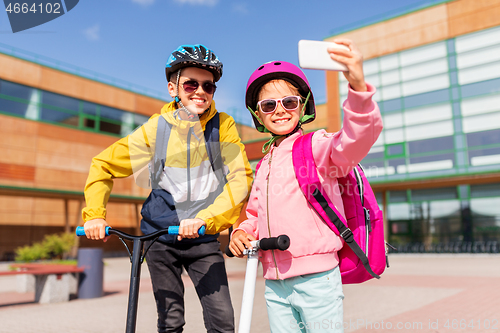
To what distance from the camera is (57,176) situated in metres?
26.8

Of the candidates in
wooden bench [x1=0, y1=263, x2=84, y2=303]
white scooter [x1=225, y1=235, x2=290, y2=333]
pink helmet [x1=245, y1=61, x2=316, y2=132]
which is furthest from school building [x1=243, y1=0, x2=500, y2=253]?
A: white scooter [x1=225, y1=235, x2=290, y2=333]

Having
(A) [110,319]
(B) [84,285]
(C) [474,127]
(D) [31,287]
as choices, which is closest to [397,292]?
(A) [110,319]

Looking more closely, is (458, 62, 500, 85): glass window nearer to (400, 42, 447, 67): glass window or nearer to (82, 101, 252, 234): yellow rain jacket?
(400, 42, 447, 67): glass window

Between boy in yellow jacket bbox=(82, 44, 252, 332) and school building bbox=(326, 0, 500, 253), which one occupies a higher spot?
school building bbox=(326, 0, 500, 253)

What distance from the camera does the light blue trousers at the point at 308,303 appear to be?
6.12 ft

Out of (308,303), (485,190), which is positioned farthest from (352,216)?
(485,190)

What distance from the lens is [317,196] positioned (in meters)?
1.92

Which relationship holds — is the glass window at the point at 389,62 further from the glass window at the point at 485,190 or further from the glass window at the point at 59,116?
the glass window at the point at 59,116

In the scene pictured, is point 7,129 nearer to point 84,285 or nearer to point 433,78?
point 84,285

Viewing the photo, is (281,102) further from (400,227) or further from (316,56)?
(400,227)

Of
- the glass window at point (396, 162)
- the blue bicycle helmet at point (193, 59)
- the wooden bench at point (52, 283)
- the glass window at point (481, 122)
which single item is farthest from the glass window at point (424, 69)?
the blue bicycle helmet at point (193, 59)

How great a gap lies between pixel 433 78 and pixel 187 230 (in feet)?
90.1

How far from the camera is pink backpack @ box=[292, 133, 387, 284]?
191 cm

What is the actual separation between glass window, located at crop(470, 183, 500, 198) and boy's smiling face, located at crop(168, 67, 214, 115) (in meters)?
26.3
